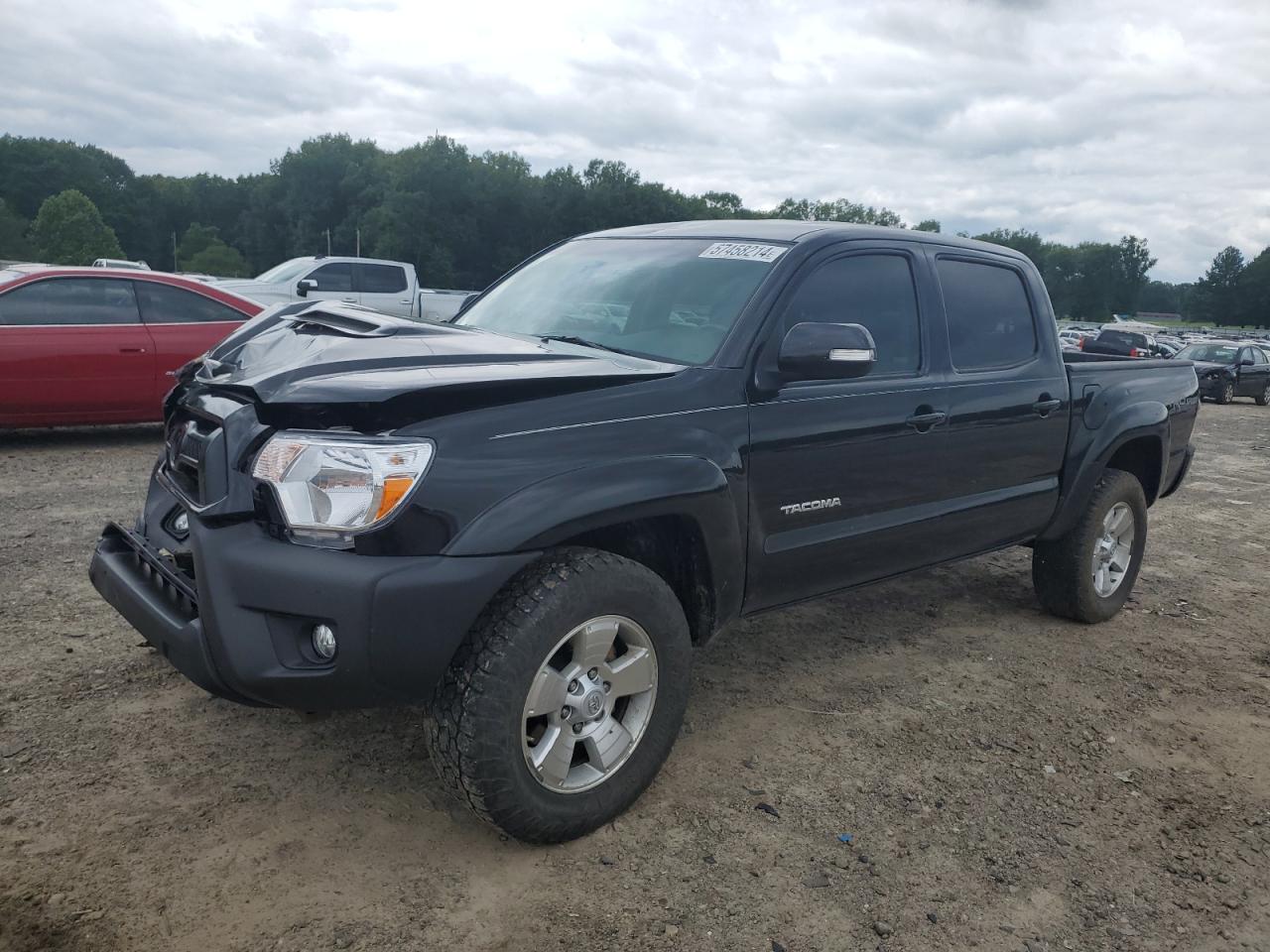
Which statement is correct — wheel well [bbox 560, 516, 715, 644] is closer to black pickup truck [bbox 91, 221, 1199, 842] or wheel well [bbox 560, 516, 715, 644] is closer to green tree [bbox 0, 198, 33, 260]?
black pickup truck [bbox 91, 221, 1199, 842]

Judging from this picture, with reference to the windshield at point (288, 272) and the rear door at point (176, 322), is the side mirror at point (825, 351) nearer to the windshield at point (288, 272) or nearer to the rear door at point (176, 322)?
the rear door at point (176, 322)

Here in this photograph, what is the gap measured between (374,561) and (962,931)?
1.75 metres

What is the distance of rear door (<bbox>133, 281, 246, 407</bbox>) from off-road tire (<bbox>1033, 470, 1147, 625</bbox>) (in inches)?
260

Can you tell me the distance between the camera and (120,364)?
7.96m

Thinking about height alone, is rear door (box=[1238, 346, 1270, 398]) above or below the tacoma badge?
below

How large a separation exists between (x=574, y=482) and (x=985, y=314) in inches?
97.0

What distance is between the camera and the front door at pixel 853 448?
323 cm

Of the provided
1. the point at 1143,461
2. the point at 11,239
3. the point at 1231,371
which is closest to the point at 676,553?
the point at 1143,461

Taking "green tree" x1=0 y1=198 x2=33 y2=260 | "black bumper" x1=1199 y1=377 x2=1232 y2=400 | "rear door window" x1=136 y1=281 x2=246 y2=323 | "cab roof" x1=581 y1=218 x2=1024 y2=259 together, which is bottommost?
"black bumper" x1=1199 y1=377 x2=1232 y2=400

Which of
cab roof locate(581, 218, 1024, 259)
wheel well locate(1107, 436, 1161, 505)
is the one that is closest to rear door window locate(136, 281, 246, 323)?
cab roof locate(581, 218, 1024, 259)

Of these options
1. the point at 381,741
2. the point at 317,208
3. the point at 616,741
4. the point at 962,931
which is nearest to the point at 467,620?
the point at 616,741

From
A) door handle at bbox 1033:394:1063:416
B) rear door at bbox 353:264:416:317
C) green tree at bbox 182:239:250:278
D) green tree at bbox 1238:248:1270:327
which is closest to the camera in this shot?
door handle at bbox 1033:394:1063:416

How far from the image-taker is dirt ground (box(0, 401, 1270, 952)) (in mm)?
2449

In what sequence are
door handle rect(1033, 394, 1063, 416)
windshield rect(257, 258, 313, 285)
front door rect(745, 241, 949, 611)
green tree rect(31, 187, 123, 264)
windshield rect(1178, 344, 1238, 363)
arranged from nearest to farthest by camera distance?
front door rect(745, 241, 949, 611), door handle rect(1033, 394, 1063, 416), windshield rect(257, 258, 313, 285), windshield rect(1178, 344, 1238, 363), green tree rect(31, 187, 123, 264)
